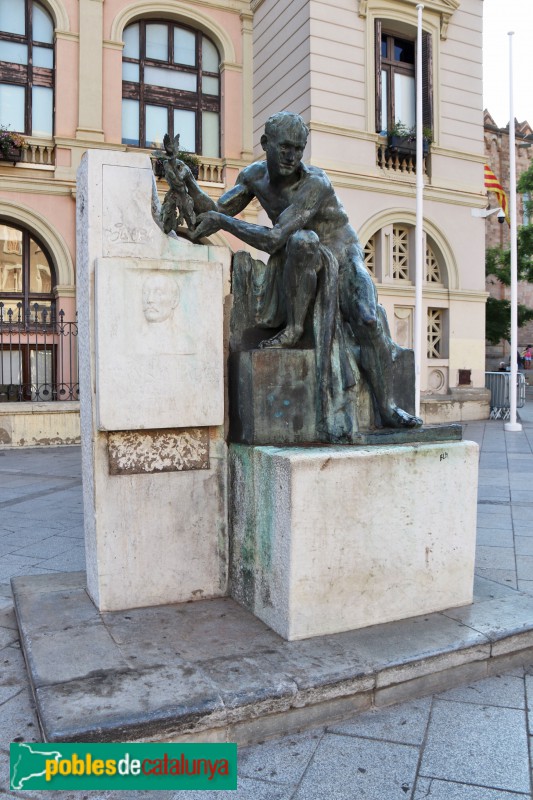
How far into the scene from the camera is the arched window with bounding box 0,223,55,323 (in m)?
14.9

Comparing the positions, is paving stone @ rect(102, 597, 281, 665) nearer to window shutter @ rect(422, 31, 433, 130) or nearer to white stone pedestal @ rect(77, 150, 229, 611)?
white stone pedestal @ rect(77, 150, 229, 611)

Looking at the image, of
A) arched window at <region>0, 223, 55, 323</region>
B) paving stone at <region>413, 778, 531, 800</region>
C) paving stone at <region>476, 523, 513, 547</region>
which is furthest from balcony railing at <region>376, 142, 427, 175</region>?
paving stone at <region>413, 778, 531, 800</region>

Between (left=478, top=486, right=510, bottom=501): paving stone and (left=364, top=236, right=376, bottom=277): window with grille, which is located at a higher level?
(left=364, top=236, right=376, bottom=277): window with grille

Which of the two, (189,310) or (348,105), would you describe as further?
(348,105)

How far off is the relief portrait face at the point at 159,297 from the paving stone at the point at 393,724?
1935mm

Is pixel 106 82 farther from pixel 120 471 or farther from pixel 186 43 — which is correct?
pixel 120 471

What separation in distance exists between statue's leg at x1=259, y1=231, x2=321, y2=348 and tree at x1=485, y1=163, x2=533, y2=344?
23179 mm

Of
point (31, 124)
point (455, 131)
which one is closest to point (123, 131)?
point (31, 124)

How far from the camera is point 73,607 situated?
10.8 feet

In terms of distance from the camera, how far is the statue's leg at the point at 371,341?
11.2ft

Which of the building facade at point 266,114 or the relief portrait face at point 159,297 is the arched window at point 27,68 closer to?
the building facade at point 266,114

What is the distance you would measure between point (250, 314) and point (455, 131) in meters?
14.4

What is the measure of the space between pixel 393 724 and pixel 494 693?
0.53m

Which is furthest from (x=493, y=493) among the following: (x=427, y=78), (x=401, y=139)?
(x=427, y=78)
